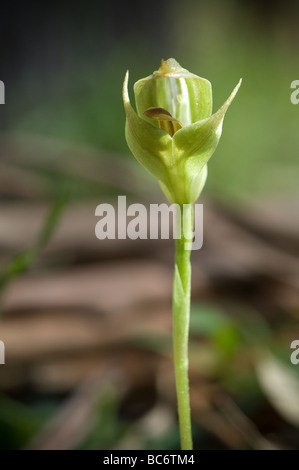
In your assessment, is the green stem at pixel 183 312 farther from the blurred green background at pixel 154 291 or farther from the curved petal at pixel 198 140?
the blurred green background at pixel 154 291

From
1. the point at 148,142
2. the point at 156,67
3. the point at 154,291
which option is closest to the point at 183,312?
the point at 148,142

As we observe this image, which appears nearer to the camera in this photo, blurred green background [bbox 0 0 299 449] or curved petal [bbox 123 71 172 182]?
curved petal [bbox 123 71 172 182]

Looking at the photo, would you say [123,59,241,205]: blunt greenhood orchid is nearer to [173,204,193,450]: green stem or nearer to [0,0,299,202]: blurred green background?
[173,204,193,450]: green stem

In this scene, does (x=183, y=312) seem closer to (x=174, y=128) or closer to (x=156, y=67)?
(x=174, y=128)

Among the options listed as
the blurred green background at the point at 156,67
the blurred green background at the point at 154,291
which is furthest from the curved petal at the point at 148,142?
the blurred green background at the point at 156,67

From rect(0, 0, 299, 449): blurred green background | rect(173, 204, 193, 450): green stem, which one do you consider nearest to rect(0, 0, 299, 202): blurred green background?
rect(0, 0, 299, 449): blurred green background
